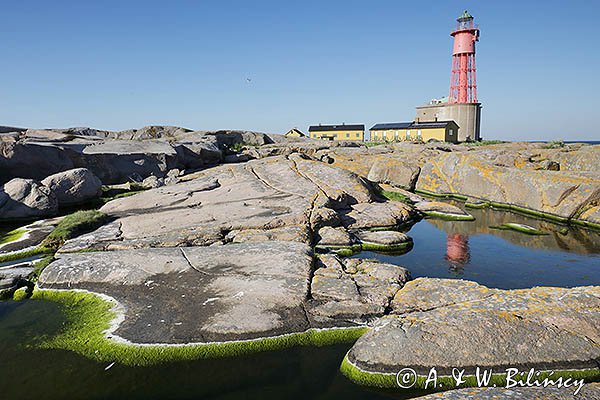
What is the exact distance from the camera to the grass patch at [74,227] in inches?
522

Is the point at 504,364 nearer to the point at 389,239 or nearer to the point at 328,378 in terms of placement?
the point at 328,378

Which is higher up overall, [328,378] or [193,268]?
[193,268]

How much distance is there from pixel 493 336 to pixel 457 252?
7566 millimetres

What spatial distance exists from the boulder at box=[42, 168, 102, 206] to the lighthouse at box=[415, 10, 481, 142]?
212 feet

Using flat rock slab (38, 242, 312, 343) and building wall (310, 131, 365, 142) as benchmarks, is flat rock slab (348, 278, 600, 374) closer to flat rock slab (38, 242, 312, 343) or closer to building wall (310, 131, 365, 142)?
flat rock slab (38, 242, 312, 343)

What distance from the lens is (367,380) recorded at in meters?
6.34

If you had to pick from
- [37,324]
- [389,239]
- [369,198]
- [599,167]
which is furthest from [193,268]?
[599,167]

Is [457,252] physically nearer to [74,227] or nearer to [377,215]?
[377,215]

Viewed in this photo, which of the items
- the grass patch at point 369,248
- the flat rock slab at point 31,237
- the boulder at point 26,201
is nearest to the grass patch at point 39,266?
the flat rock slab at point 31,237

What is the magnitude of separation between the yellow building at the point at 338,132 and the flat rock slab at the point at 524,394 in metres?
70.0

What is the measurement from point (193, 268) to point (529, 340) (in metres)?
7.75

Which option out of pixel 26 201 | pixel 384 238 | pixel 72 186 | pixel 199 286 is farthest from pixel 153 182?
pixel 199 286

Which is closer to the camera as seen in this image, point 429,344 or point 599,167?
point 429,344

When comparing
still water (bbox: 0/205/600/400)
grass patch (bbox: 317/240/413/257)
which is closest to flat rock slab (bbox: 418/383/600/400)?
still water (bbox: 0/205/600/400)
